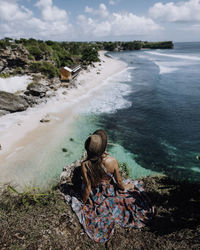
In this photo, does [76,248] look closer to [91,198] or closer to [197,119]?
[91,198]

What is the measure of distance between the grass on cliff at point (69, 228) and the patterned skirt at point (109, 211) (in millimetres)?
166

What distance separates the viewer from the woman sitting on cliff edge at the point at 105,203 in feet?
11.7

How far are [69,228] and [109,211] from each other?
990mm

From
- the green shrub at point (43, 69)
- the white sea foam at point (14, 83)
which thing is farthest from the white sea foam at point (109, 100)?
the white sea foam at point (14, 83)

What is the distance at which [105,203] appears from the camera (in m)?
3.78

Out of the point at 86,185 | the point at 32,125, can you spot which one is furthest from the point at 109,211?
the point at 32,125

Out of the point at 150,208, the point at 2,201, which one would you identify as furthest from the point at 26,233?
the point at 150,208

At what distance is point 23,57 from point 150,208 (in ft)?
107

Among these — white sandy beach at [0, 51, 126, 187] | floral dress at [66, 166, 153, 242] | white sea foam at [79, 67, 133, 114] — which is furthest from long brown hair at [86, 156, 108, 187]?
white sea foam at [79, 67, 133, 114]

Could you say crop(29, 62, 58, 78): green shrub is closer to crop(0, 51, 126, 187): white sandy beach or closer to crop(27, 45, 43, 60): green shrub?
crop(27, 45, 43, 60): green shrub

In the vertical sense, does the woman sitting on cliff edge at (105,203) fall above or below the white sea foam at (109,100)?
above

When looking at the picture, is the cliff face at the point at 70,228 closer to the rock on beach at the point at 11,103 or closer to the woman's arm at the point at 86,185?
the woman's arm at the point at 86,185

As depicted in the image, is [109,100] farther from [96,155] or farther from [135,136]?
[96,155]

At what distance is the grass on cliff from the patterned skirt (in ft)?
0.55
